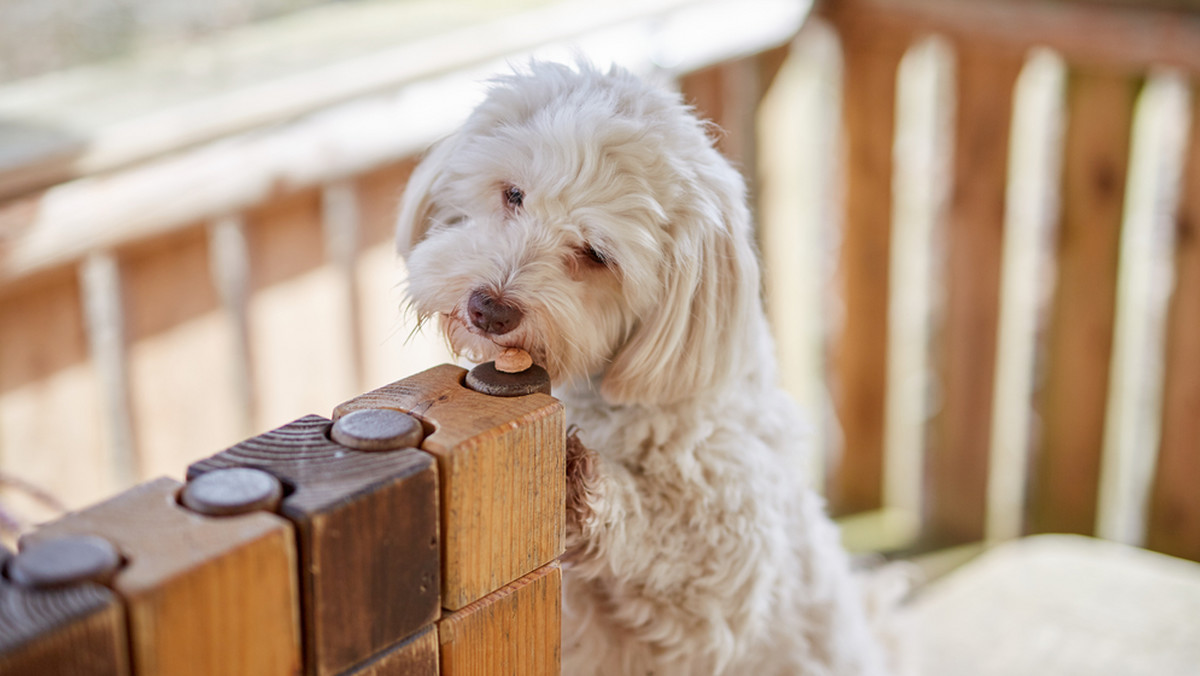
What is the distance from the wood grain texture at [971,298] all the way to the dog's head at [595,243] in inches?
61.7

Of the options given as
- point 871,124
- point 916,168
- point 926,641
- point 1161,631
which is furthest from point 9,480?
point 916,168

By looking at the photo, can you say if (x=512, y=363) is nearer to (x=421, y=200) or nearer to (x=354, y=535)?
(x=354, y=535)

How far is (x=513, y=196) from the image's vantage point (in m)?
1.36

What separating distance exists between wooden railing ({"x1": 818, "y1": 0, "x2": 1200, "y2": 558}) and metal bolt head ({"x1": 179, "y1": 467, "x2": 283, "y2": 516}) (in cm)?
228

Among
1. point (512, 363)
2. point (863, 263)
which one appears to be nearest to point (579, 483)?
point (512, 363)

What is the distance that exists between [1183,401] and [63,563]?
8.38 feet

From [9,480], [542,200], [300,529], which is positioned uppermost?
[542,200]

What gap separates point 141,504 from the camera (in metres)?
0.77

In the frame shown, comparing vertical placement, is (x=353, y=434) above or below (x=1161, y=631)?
above

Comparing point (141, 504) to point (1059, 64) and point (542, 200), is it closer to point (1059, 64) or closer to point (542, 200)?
point (542, 200)

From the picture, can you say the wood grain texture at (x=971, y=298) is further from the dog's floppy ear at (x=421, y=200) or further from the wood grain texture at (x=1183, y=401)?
the dog's floppy ear at (x=421, y=200)

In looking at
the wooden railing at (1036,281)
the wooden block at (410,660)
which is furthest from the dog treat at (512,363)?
the wooden railing at (1036,281)

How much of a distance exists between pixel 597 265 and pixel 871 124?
6.03ft

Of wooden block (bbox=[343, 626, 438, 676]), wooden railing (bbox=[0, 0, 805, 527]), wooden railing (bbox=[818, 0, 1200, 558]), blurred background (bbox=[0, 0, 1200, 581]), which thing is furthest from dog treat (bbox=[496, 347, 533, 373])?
wooden railing (bbox=[818, 0, 1200, 558])
